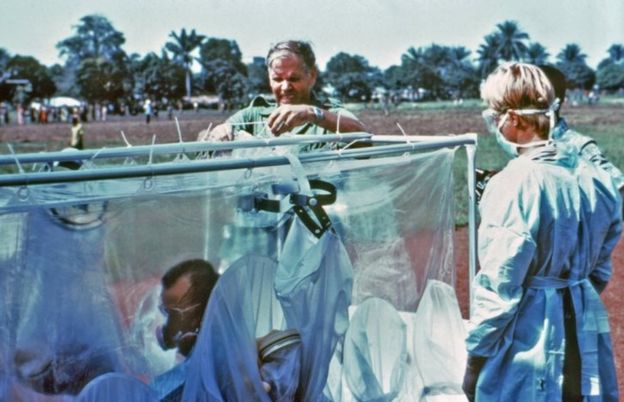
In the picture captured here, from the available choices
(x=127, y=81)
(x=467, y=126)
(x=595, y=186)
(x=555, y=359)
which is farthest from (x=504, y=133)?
(x=127, y=81)

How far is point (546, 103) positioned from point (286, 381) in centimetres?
124

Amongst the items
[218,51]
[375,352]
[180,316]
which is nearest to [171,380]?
[180,316]

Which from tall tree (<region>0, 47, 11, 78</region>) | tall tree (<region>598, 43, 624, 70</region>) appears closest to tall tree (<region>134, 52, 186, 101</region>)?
tall tree (<region>0, 47, 11, 78</region>)

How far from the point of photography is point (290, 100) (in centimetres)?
365

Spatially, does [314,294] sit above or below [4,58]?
below

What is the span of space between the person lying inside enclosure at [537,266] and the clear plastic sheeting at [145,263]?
1.59 feet

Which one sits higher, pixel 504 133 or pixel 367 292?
pixel 504 133

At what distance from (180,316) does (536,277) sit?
1.13m

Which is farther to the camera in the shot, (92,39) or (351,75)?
(92,39)

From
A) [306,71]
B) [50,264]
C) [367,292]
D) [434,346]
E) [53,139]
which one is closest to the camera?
[50,264]

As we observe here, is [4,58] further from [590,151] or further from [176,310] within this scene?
[176,310]

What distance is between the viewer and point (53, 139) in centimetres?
3089

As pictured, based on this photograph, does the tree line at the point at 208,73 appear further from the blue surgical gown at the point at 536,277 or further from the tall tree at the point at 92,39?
the blue surgical gown at the point at 536,277

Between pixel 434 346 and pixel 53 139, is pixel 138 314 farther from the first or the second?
pixel 53 139
